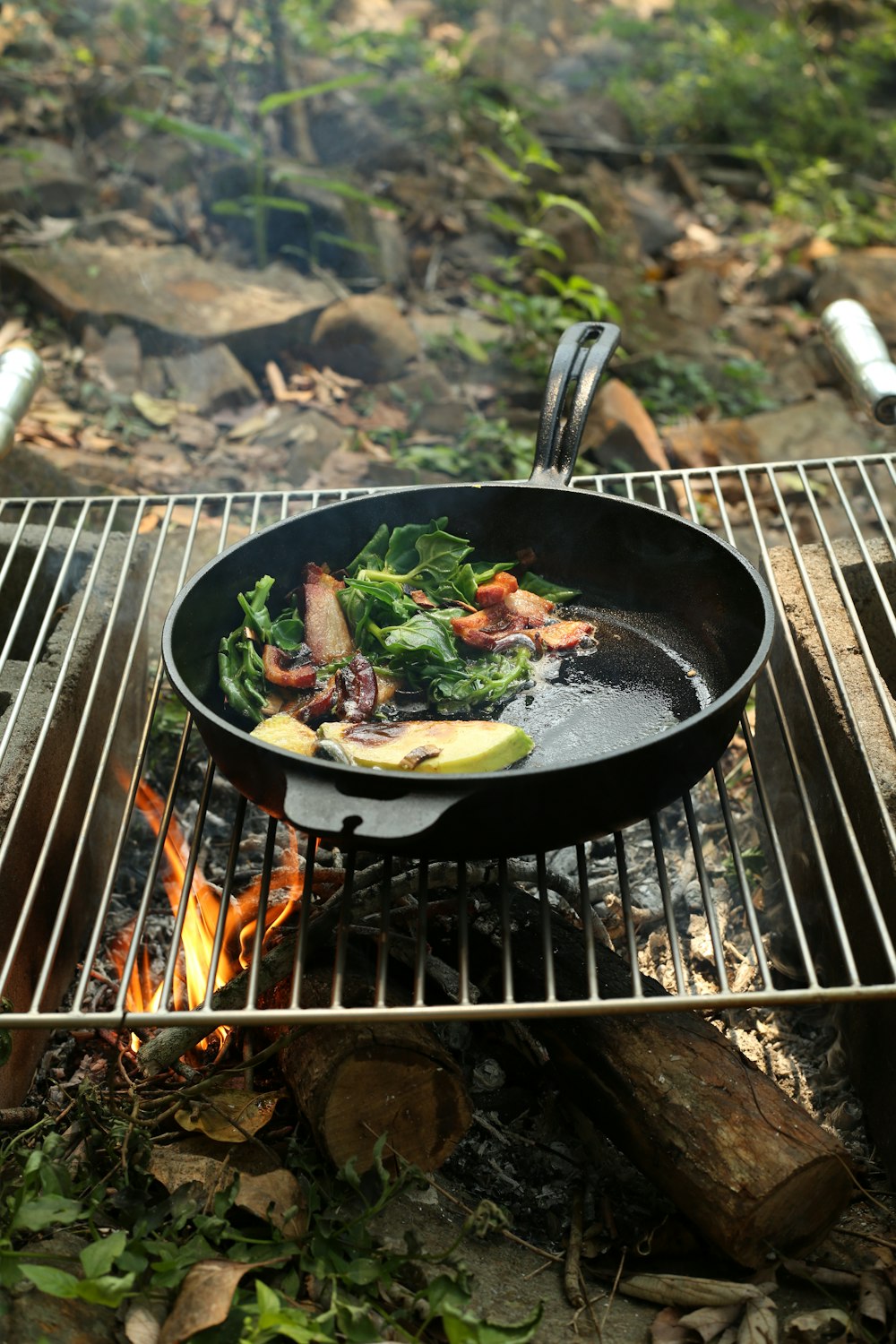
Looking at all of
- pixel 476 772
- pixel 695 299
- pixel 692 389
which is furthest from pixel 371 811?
pixel 695 299

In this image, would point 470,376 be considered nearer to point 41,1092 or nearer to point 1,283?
point 1,283

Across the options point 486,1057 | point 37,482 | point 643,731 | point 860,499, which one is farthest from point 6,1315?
point 860,499

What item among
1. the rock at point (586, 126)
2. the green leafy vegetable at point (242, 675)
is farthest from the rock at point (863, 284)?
the green leafy vegetable at point (242, 675)

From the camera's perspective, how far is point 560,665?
2.74 metres

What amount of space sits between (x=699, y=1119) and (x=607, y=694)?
3.21 feet

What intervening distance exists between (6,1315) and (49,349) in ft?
16.9

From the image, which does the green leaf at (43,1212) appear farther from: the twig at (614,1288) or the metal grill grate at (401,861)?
the twig at (614,1288)

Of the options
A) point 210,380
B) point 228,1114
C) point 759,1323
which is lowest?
point 210,380

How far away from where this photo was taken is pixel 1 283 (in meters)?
5.94

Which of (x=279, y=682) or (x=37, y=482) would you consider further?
(x=37, y=482)

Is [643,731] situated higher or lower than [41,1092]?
higher

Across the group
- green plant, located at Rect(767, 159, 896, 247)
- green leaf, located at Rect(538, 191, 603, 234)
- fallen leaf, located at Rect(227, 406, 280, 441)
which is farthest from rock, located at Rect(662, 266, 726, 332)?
fallen leaf, located at Rect(227, 406, 280, 441)

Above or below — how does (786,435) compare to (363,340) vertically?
above

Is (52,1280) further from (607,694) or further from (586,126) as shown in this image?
(586,126)
